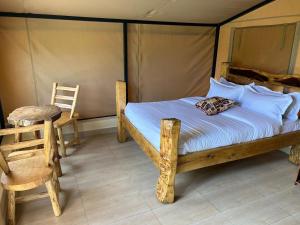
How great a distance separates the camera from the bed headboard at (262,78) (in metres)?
2.81

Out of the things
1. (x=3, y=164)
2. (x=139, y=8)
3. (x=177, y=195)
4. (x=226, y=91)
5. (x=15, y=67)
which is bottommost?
(x=177, y=195)

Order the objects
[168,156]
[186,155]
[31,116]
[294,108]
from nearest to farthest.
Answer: [168,156] < [186,155] < [31,116] < [294,108]

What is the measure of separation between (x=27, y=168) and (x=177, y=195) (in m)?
1.40

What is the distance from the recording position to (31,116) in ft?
7.41

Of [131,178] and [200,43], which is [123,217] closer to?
[131,178]

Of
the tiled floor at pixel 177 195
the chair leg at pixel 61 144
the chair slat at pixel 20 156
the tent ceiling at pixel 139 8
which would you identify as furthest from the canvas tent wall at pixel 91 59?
the chair slat at pixel 20 156

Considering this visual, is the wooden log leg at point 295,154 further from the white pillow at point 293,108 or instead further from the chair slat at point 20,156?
the chair slat at point 20,156

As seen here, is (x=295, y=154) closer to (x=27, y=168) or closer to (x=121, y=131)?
(x=121, y=131)

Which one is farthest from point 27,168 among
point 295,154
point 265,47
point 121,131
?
point 265,47

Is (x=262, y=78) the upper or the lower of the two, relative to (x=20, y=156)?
upper

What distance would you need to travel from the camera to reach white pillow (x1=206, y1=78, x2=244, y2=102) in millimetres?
3148

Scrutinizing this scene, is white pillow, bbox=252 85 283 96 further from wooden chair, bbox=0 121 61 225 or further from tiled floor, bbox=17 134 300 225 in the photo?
wooden chair, bbox=0 121 61 225

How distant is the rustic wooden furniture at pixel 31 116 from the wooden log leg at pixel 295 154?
2.86m

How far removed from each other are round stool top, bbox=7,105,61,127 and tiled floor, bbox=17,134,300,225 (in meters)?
Result: 0.72
